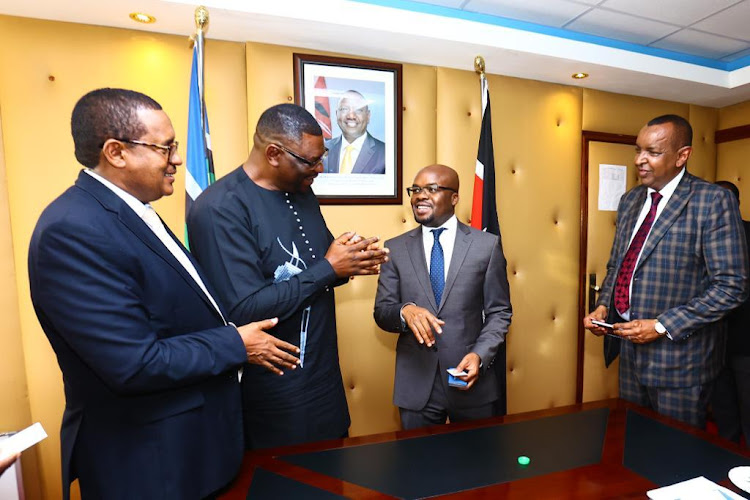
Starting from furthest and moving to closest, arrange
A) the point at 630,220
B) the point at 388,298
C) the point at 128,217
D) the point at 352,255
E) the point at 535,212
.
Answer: the point at 535,212 → the point at 630,220 → the point at 388,298 → the point at 352,255 → the point at 128,217

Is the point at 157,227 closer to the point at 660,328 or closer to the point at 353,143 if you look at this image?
the point at 353,143

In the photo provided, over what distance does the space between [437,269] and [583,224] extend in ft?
5.74

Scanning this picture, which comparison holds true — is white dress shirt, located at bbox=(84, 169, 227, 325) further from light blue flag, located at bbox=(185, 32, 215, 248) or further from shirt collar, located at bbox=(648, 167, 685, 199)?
shirt collar, located at bbox=(648, 167, 685, 199)

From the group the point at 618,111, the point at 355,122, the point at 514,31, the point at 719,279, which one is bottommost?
the point at 719,279

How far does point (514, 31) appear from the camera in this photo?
2406mm

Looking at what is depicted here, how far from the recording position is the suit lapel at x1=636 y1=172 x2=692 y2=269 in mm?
1973

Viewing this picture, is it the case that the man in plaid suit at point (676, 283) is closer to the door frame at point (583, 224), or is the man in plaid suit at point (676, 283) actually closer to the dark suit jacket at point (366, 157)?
the door frame at point (583, 224)

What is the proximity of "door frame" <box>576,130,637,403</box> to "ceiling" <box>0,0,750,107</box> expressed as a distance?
0.34 metres

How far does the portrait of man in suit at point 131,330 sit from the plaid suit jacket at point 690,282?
1.72 metres

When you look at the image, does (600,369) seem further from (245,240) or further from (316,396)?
(245,240)

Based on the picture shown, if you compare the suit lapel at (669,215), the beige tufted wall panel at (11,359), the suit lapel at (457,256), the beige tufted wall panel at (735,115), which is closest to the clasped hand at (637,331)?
the suit lapel at (669,215)

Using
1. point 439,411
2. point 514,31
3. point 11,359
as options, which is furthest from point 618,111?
point 11,359

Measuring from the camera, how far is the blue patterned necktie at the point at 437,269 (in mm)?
1875

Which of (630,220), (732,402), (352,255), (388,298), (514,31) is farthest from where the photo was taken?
(732,402)
